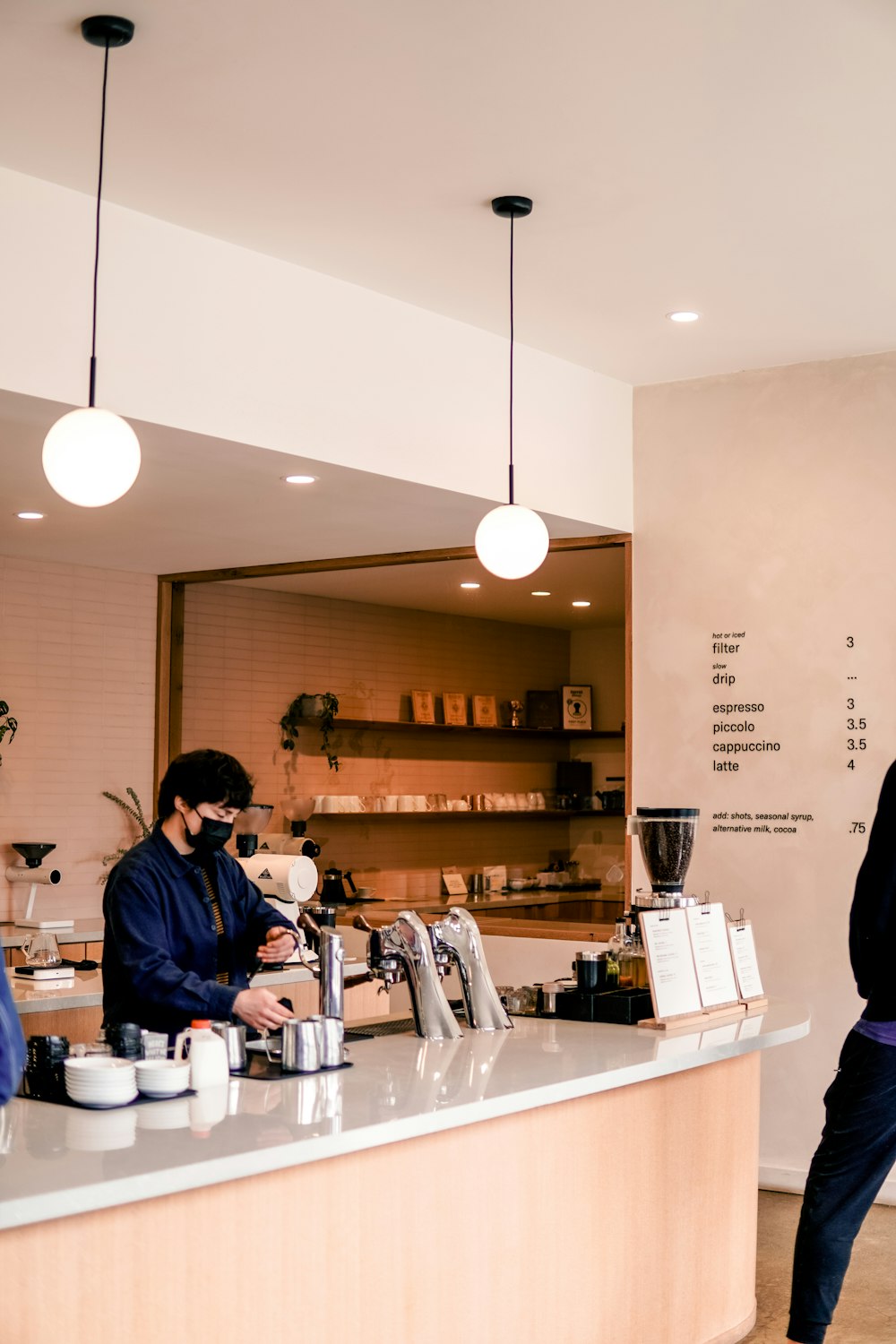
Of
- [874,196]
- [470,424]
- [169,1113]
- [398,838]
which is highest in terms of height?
[874,196]

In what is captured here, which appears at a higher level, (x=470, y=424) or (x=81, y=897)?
(x=470, y=424)

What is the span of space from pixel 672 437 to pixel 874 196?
1.99 metres

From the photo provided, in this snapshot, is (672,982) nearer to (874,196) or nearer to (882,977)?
(882,977)

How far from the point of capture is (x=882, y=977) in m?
3.47

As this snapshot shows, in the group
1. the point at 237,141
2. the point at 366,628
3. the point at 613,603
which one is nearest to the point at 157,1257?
the point at 237,141

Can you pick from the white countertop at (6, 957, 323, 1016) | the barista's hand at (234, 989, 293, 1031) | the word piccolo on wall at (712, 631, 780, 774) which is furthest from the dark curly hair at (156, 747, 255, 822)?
the word piccolo on wall at (712, 631, 780, 774)

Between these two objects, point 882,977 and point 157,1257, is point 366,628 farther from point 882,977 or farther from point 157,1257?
point 157,1257

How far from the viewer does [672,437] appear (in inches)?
242

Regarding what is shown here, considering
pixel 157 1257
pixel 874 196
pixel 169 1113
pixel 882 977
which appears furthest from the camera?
pixel 874 196

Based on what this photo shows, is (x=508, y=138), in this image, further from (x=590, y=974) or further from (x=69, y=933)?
(x=69, y=933)

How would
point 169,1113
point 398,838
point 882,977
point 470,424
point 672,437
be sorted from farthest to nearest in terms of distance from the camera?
point 398,838, point 672,437, point 470,424, point 882,977, point 169,1113

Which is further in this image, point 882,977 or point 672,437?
point 672,437

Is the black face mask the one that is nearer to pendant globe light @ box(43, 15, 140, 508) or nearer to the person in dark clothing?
pendant globe light @ box(43, 15, 140, 508)

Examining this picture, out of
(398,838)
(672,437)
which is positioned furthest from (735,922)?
(398,838)
